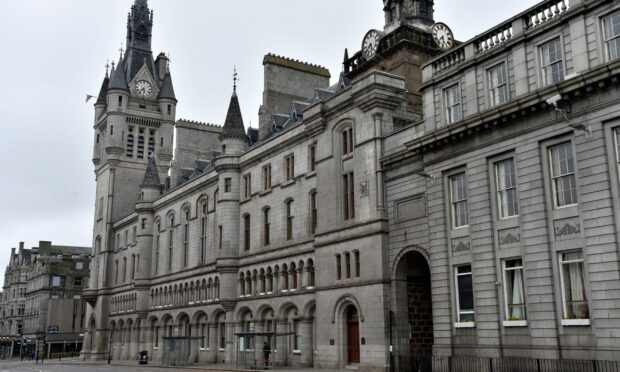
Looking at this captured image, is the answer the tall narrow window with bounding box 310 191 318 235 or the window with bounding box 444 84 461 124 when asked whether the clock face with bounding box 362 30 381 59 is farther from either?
the window with bounding box 444 84 461 124

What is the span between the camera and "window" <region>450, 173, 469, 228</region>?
92.9 feet

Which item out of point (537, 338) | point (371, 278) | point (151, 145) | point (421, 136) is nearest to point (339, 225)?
point (371, 278)

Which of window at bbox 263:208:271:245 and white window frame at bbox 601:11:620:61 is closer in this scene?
white window frame at bbox 601:11:620:61

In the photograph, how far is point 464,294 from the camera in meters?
27.8

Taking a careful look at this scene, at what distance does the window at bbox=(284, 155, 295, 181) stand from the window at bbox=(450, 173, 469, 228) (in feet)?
55.1

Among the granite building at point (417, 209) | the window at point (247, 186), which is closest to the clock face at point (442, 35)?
the granite building at point (417, 209)

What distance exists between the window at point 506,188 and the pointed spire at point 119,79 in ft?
208

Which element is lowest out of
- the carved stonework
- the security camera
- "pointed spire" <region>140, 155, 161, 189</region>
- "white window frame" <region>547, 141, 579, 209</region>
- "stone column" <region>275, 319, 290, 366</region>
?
"stone column" <region>275, 319, 290, 366</region>

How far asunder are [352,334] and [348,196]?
7.80 m

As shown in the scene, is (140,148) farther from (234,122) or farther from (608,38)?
(608,38)

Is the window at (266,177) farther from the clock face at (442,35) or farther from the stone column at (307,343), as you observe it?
the clock face at (442,35)

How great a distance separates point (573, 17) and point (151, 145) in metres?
65.9

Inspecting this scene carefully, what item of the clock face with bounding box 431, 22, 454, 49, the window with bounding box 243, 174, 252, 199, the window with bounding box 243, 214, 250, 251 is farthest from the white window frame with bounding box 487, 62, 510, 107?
the window with bounding box 243, 214, 250, 251

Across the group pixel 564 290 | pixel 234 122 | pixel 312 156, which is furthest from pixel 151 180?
pixel 564 290
